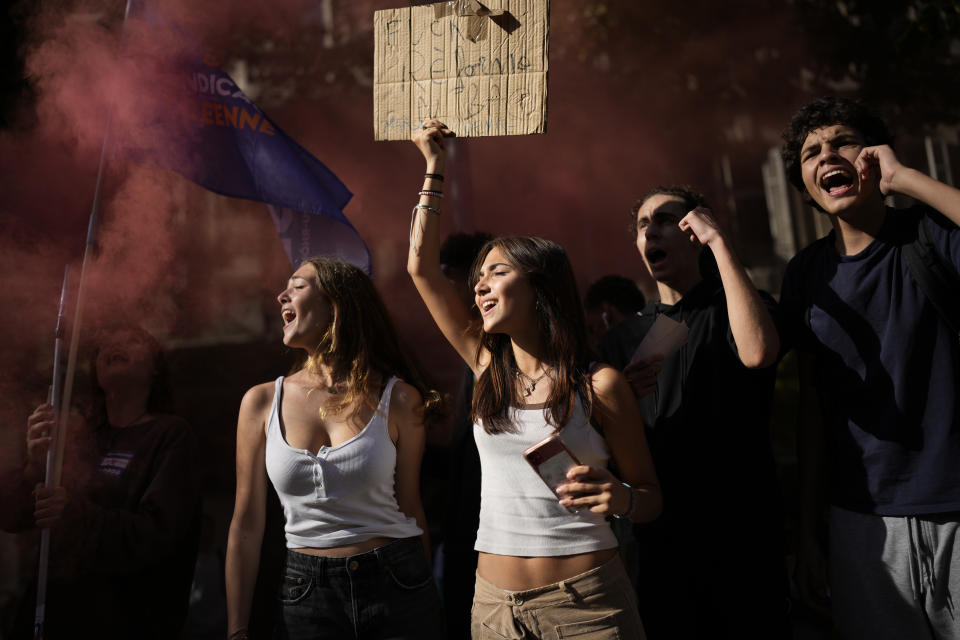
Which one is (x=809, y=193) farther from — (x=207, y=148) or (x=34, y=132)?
(x=34, y=132)

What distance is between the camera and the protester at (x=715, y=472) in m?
2.32

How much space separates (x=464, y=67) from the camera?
253 cm

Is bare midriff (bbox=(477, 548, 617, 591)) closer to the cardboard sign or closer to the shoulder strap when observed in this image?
the shoulder strap

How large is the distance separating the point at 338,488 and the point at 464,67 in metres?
1.37

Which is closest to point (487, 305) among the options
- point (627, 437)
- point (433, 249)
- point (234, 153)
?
point (433, 249)

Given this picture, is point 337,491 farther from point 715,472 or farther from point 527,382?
point 715,472

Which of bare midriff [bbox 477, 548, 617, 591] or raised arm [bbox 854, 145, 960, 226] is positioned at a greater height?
raised arm [bbox 854, 145, 960, 226]

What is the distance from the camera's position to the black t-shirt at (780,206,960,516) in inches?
83.7

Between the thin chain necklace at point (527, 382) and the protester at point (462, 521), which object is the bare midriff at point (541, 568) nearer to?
the thin chain necklace at point (527, 382)

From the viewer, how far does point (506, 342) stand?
2459mm

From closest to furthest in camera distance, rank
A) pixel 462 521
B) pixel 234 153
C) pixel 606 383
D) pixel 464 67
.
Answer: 1. pixel 606 383
2. pixel 464 67
3. pixel 462 521
4. pixel 234 153

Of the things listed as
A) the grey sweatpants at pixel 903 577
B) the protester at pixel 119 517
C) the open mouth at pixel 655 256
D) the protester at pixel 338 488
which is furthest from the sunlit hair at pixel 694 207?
the protester at pixel 119 517

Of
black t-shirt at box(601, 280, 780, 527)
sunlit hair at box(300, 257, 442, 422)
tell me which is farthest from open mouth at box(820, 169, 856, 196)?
sunlit hair at box(300, 257, 442, 422)

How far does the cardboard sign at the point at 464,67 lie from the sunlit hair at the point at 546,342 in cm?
38
